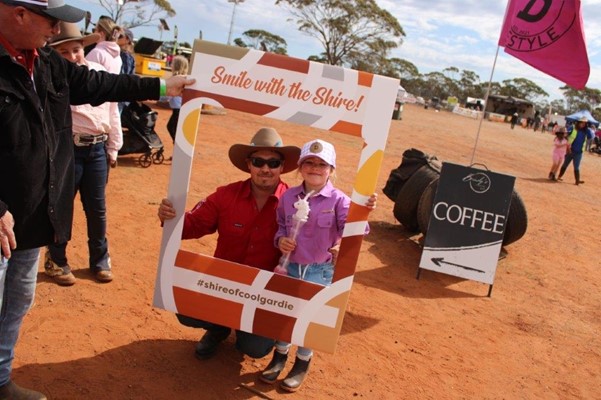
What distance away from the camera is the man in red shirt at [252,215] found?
318cm

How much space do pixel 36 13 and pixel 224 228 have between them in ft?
5.19

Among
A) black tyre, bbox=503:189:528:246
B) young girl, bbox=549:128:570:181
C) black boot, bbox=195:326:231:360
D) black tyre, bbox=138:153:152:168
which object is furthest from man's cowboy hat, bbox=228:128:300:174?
young girl, bbox=549:128:570:181

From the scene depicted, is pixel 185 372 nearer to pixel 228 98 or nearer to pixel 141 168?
pixel 228 98

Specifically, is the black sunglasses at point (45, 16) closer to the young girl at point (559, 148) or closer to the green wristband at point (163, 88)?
the green wristband at point (163, 88)

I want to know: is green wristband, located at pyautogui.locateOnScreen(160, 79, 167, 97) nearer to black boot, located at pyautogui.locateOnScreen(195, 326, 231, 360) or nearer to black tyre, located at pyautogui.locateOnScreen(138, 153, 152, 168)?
black boot, located at pyautogui.locateOnScreen(195, 326, 231, 360)

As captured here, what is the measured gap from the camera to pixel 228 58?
2.75 metres

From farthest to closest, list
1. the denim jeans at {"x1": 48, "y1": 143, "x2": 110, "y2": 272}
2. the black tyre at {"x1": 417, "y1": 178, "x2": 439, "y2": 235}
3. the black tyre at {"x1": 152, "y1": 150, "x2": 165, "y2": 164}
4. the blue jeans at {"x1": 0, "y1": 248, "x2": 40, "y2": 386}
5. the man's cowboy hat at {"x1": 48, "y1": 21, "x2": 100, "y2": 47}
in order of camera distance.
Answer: the black tyre at {"x1": 152, "y1": 150, "x2": 165, "y2": 164}
the black tyre at {"x1": 417, "y1": 178, "x2": 439, "y2": 235}
the denim jeans at {"x1": 48, "y1": 143, "x2": 110, "y2": 272}
the man's cowboy hat at {"x1": 48, "y1": 21, "x2": 100, "y2": 47}
the blue jeans at {"x1": 0, "y1": 248, "x2": 40, "y2": 386}

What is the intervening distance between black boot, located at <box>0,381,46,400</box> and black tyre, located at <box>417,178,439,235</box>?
4.56 m

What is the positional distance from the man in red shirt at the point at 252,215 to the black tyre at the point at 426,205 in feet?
11.0

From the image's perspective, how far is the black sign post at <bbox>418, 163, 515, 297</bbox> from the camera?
18.0 feet

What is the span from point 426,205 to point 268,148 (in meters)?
3.60

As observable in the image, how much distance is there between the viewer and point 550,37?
6.05 meters

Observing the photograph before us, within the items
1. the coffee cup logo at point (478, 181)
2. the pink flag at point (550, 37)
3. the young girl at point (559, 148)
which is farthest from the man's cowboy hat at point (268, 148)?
the young girl at point (559, 148)

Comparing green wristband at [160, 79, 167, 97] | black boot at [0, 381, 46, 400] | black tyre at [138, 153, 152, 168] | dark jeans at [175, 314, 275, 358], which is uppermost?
green wristband at [160, 79, 167, 97]
